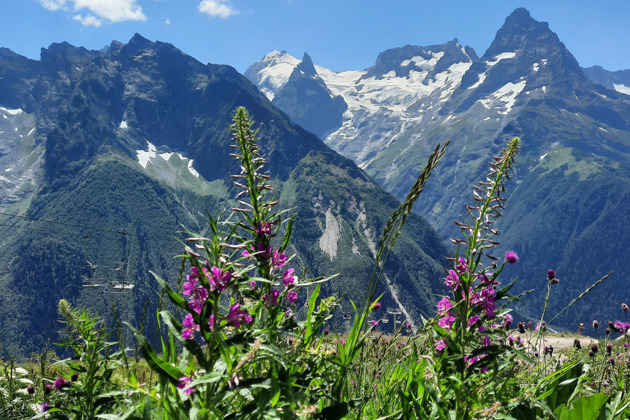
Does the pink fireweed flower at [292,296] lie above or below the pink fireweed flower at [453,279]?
below

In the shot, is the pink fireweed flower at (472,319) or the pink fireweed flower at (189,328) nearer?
the pink fireweed flower at (189,328)

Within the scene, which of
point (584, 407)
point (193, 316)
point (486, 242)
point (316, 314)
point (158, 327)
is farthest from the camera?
point (486, 242)

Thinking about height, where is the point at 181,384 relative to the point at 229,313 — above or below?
below

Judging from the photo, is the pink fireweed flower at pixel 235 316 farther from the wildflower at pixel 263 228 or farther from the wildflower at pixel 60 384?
the wildflower at pixel 60 384

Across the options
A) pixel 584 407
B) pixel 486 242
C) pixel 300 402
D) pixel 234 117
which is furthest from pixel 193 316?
pixel 584 407

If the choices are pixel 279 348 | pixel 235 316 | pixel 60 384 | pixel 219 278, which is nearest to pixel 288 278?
pixel 279 348

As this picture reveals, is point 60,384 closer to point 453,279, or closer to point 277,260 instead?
point 277,260

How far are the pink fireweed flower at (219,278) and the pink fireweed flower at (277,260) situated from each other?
2.27ft

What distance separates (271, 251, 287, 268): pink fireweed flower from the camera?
8.11 ft

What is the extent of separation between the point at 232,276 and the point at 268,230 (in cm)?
73

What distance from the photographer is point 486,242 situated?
2797 millimetres

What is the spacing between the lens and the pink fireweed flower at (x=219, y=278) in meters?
1.72

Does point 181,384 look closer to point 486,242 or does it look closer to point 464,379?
point 464,379

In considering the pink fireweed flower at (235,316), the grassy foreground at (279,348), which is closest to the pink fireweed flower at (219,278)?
the grassy foreground at (279,348)
